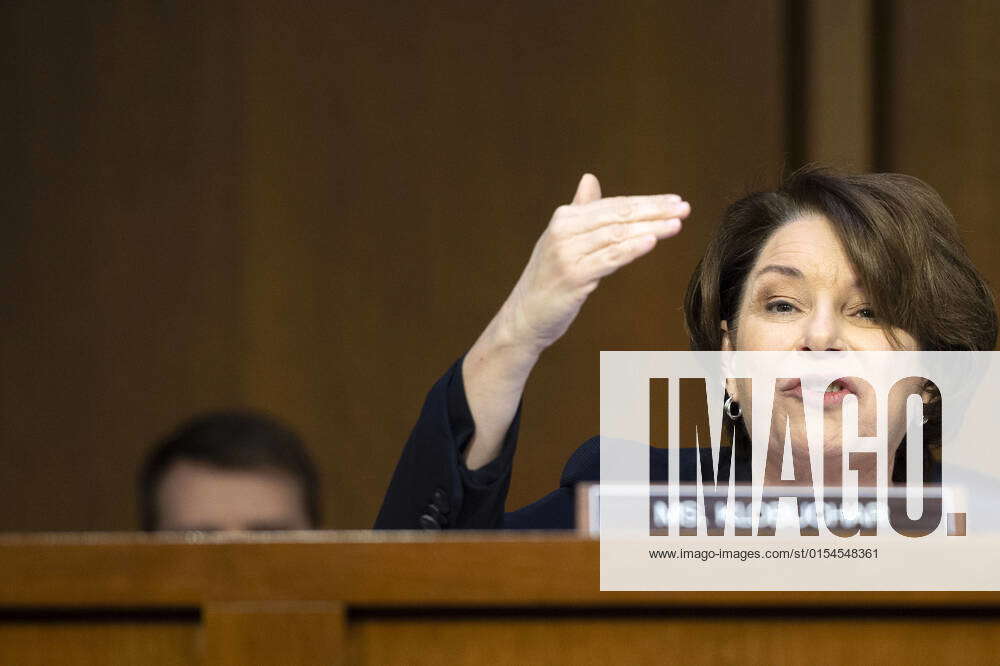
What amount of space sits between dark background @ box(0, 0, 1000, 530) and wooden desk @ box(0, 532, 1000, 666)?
1905 mm

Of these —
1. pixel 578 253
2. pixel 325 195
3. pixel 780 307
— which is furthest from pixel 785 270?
pixel 325 195

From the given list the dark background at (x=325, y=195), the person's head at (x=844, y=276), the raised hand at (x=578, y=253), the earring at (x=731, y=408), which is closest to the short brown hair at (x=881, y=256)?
the person's head at (x=844, y=276)

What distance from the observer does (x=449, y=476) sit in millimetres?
1169

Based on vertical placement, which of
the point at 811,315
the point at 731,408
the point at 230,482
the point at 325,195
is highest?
the point at 325,195

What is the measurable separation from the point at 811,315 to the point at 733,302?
0.17 meters

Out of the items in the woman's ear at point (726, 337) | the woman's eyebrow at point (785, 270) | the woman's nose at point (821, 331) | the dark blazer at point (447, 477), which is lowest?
the dark blazer at point (447, 477)

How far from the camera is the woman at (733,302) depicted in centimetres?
112

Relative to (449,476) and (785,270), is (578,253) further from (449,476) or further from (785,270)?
(785,270)

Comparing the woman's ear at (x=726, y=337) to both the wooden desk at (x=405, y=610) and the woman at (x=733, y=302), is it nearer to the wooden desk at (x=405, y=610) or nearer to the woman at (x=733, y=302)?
the woman at (x=733, y=302)

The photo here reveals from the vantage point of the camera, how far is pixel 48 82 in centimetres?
269

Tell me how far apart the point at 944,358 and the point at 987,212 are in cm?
134

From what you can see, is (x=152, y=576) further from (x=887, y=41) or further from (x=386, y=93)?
(x=887, y=41)

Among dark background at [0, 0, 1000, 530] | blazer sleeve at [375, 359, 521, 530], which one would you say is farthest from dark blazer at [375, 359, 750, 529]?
dark background at [0, 0, 1000, 530]

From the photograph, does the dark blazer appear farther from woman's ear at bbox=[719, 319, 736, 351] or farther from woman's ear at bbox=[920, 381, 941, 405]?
woman's ear at bbox=[920, 381, 941, 405]
